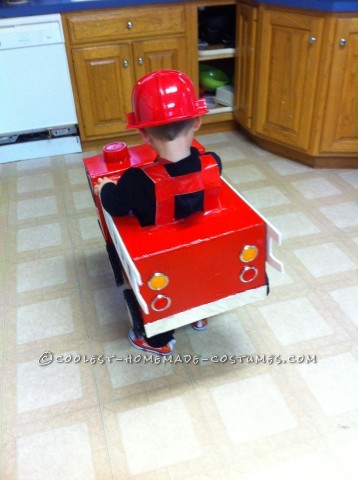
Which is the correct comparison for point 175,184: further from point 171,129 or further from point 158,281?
point 158,281

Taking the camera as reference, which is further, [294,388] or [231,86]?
[231,86]

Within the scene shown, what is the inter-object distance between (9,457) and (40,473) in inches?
3.9

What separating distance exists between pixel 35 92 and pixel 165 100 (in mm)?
1747

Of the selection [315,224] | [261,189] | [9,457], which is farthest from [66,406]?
[261,189]

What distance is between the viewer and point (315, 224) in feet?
6.32

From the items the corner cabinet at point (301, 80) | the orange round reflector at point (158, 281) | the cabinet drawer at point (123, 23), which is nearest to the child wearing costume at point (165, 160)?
the orange round reflector at point (158, 281)

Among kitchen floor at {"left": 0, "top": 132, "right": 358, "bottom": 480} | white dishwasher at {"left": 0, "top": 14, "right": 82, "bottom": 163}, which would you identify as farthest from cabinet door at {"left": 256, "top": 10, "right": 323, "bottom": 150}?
white dishwasher at {"left": 0, "top": 14, "right": 82, "bottom": 163}

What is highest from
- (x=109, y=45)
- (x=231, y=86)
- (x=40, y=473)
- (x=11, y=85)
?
(x=109, y=45)

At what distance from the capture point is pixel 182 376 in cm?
130

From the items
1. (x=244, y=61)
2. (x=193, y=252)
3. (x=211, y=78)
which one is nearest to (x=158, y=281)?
(x=193, y=252)

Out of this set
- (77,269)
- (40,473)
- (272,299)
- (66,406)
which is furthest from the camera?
(77,269)

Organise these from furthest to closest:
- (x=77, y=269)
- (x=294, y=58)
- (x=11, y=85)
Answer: (x=11, y=85) < (x=294, y=58) < (x=77, y=269)

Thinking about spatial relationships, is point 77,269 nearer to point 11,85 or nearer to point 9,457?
point 9,457

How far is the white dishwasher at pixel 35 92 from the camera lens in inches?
89.1
